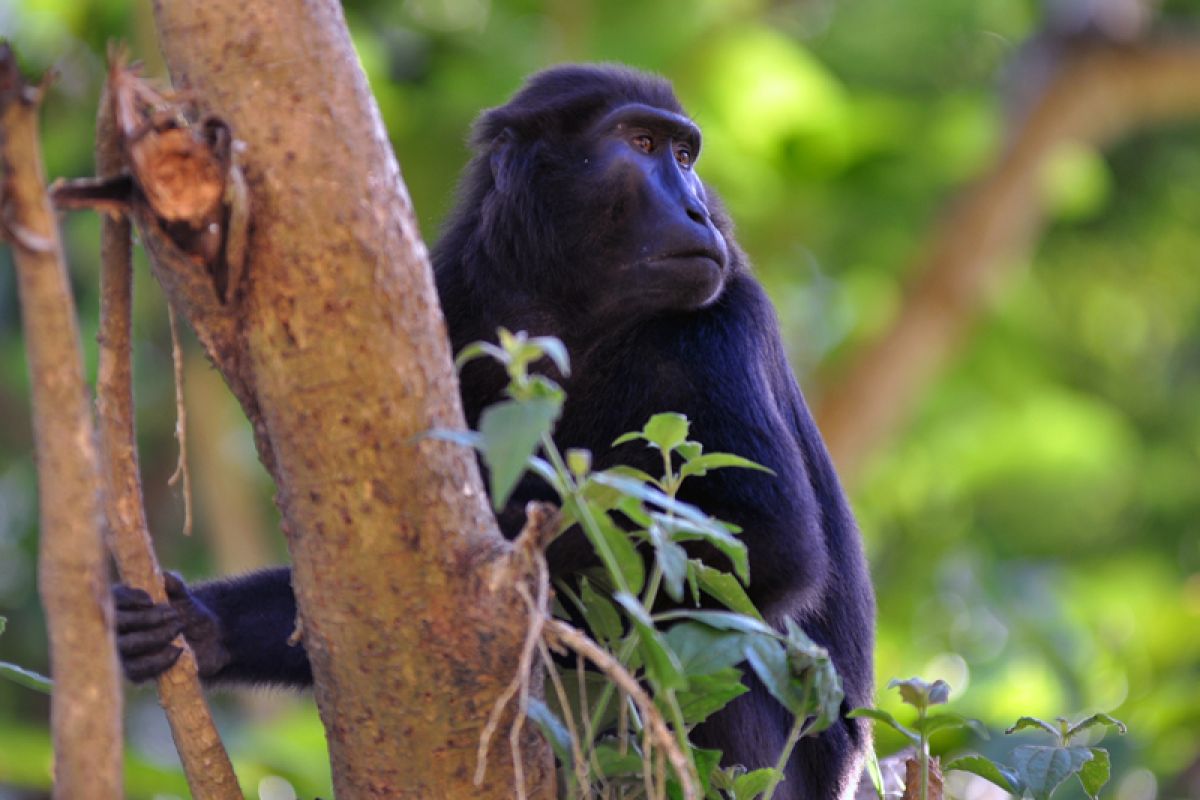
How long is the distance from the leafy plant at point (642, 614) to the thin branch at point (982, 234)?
7.46 m

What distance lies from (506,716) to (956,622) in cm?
627

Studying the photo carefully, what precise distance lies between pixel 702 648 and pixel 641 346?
137 cm

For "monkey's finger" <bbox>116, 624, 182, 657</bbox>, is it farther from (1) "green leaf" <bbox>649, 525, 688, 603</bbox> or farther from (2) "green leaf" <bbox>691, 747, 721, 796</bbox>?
(1) "green leaf" <bbox>649, 525, 688, 603</bbox>

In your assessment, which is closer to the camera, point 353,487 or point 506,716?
point 353,487

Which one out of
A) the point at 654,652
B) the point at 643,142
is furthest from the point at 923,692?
the point at 643,142

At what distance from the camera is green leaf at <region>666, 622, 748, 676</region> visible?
2.48 metres

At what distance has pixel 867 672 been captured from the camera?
4098mm

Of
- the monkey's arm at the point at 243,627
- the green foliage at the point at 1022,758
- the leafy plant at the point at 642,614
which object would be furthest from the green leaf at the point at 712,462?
the monkey's arm at the point at 243,627

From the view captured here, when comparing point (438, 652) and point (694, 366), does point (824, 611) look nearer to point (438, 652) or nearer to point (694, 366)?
point (694, 366)

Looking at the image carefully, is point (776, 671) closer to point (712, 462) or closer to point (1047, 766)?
point (712, 462)

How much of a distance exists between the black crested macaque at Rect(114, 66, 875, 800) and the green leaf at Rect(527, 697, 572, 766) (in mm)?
746

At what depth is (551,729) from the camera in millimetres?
2467

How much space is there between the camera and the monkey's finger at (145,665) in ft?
9.73

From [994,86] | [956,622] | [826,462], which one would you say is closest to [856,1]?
[994,86]
